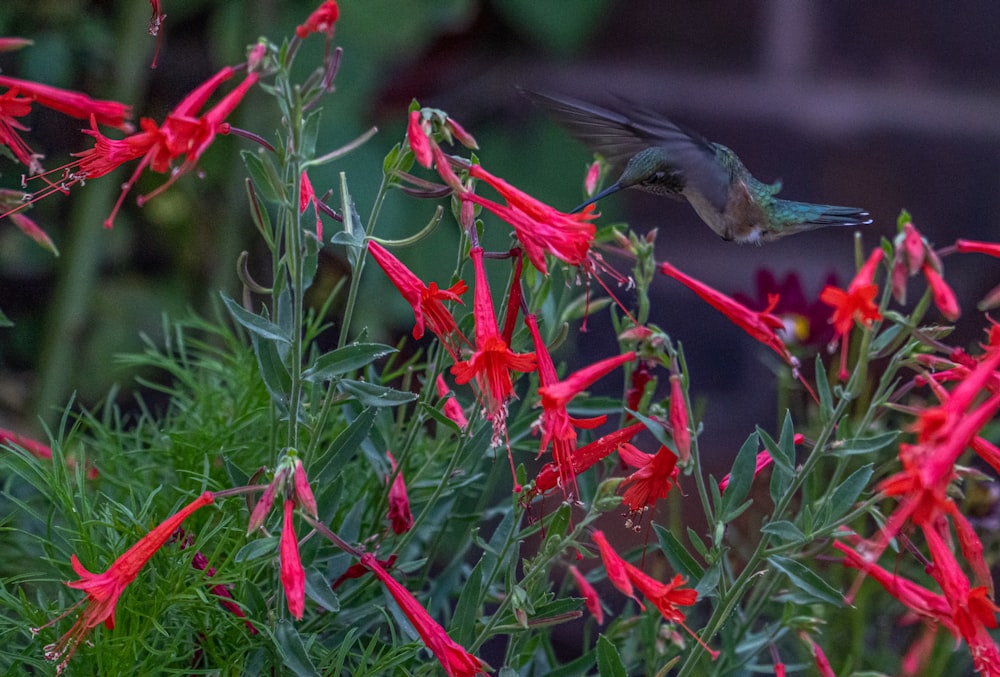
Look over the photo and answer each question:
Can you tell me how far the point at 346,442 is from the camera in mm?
472

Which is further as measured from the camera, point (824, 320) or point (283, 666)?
point (824, 320)

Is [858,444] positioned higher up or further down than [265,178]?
further down

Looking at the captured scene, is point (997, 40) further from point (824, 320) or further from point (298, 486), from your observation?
point (298, 486)

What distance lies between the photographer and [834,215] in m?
0.61

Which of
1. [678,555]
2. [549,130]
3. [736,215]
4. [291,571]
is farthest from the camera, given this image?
[549,130]

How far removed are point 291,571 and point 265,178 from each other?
6.0 inches

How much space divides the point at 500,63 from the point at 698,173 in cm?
73

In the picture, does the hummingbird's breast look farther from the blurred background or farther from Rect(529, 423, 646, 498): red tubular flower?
the blurred background

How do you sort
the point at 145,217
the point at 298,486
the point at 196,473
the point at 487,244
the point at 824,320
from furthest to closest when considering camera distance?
the point at 145,217 → the point at 487,244 → the point at 824,320 → the point at 196,473 → the point at 298,486

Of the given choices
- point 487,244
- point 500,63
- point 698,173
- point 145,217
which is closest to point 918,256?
point 698,173

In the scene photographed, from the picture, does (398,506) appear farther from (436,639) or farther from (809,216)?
(809,216)

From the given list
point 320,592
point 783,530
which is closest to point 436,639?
point 320,592

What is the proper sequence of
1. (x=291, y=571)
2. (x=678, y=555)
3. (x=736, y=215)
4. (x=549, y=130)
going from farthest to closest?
(x=549, y=130) < (x=736, y=215) < (x=678, y=555) < (x=291, y=571)

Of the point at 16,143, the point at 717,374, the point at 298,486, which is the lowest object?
the point at 717,374
